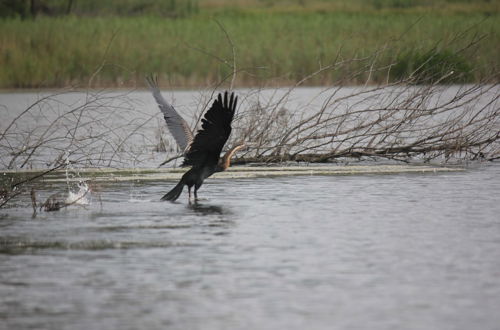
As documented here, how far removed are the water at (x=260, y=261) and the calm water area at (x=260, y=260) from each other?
0.01 m

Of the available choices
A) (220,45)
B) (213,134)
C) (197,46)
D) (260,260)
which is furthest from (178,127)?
(220,45)

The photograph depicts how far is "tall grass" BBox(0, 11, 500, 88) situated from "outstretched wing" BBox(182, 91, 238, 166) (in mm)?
16028

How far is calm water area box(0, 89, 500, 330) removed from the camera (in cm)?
661

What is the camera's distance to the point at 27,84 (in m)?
29.4

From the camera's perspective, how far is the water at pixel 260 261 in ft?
21.7

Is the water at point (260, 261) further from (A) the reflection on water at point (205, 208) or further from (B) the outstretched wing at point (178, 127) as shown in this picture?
(B) the outstretched wing at point (178, 127)

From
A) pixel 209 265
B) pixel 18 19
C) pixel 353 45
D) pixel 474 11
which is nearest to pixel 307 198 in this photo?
pixel 209 265

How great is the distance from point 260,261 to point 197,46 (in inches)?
967

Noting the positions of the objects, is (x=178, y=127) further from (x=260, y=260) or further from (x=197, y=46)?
(x=197, y=46)

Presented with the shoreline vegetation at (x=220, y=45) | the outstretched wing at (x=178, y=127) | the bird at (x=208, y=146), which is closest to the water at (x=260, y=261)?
the bird at (x=208, y=146)

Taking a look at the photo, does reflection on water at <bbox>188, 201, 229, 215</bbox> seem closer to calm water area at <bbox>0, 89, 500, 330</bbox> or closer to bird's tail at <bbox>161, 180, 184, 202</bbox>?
calm water area at <bbox>0, 89, 500, 330</bbox>

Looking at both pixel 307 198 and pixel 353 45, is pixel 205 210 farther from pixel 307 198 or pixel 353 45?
pixel 353 45

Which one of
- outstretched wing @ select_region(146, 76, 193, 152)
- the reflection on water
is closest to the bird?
outstretched wing @ select_region(146, 76, 193, 152)

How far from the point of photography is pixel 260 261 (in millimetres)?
8141
